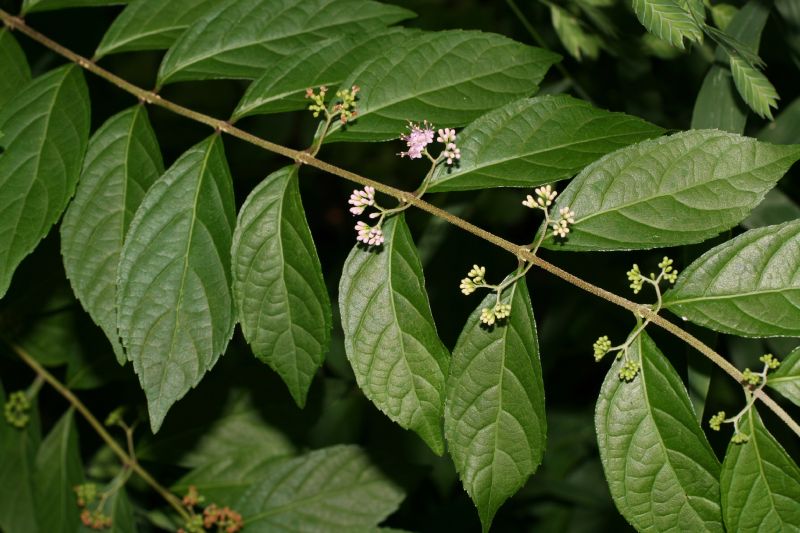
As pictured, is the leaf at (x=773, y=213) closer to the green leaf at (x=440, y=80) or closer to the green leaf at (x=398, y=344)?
the green leaf at (x=440, y=80)

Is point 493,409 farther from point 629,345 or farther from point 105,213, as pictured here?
point 105,213

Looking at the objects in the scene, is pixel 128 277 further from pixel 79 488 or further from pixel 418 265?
pixel 79 488

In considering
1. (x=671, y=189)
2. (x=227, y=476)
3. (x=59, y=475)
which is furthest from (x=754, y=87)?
(x=59, y=475)

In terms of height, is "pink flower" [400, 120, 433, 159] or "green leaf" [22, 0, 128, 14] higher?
"green leaf" [22, 0, 128, 14]

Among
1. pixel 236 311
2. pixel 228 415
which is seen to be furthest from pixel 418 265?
pixel 228 415

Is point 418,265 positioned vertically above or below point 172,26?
below

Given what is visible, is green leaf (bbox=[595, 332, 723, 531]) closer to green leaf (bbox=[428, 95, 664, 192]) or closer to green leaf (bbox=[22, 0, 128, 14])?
green leaf (bbox=[428, 95, 664, 192])

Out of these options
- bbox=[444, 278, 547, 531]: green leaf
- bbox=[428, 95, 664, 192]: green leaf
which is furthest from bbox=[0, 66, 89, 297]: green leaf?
bbox=[444, 278, 547, 531]: green leaf
